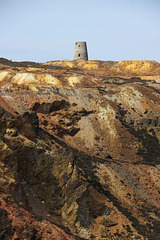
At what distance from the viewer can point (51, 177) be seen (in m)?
28.9

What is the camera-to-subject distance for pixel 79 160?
3656cm

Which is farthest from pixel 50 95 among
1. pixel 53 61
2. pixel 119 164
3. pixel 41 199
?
pixel 53 61

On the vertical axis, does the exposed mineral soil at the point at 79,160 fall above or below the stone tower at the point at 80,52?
below

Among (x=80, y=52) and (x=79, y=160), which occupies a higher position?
(x=80, y=52)

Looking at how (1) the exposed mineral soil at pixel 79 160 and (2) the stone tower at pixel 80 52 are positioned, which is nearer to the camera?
(1) the exposed mineral soil at pixel 79 160

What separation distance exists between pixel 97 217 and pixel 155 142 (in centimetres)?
2177

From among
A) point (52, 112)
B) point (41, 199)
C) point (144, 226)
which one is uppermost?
point (52, 112)

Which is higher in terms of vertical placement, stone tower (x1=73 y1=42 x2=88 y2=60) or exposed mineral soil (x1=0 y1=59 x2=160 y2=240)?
stone tower (x1=73 y1=42 x2=88 y2=60)

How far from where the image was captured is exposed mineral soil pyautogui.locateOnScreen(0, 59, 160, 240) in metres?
23.7

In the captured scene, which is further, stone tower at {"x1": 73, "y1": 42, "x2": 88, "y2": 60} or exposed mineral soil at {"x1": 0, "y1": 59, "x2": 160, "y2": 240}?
stone tower at {"x1": 73, "y1": 42, "x2": 88, "y2": 60}

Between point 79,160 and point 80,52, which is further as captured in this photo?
point 80,52

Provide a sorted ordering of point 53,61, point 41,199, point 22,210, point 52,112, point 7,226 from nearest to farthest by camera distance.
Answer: point 7,226 < point 22,210 < point 41,199 < point 52,112 < point 53,61

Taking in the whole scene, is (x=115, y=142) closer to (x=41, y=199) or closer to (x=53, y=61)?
(x=41, y=199)

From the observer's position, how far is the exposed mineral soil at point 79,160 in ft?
77.8
